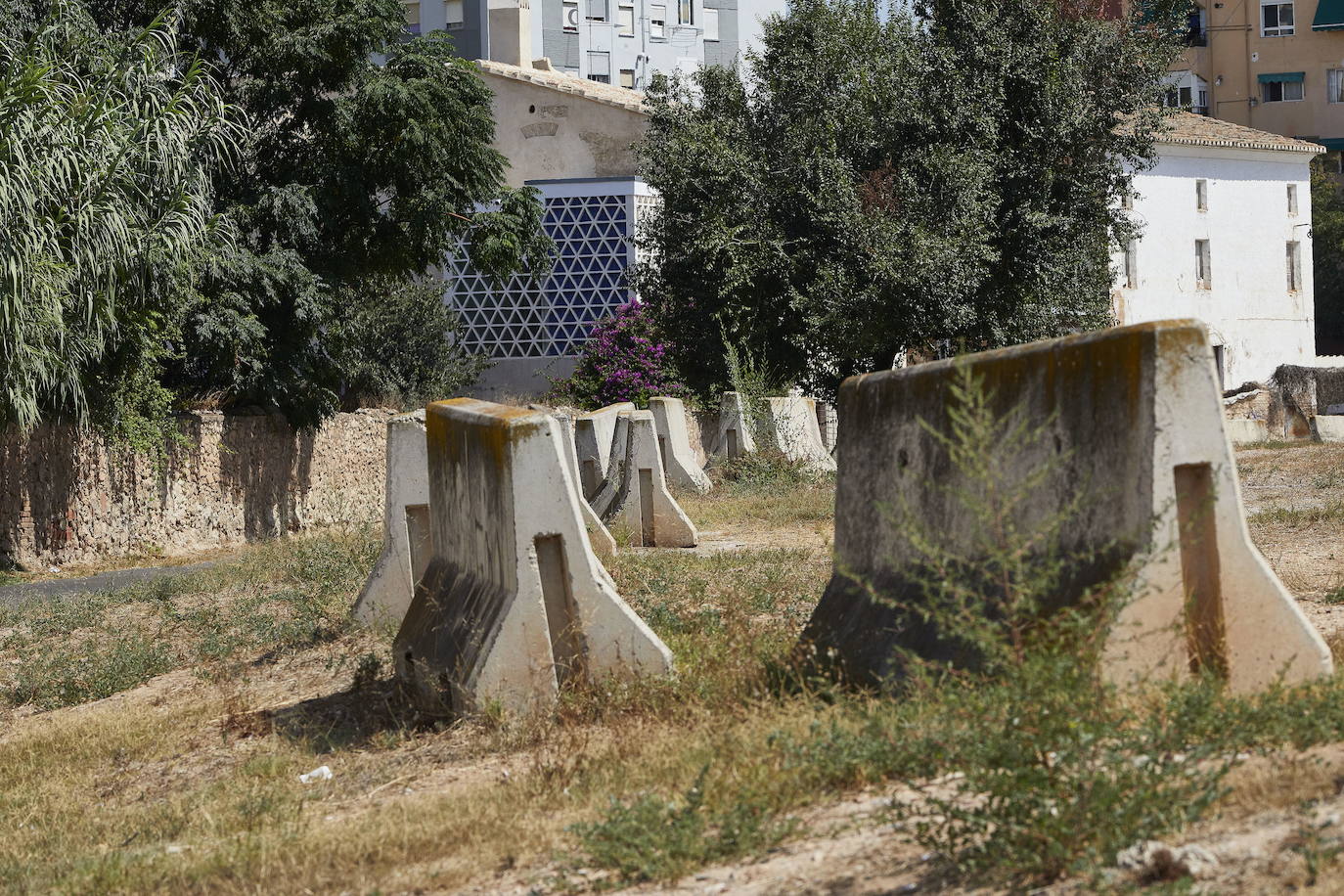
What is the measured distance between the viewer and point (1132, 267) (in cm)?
4778

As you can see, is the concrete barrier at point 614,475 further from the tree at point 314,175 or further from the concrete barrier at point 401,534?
the tree at point 314,175

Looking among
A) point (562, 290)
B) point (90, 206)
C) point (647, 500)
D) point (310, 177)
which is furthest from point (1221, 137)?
point (90, 206)

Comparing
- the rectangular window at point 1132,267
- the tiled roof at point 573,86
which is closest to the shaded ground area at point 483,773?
the tiled roof at point 573,86

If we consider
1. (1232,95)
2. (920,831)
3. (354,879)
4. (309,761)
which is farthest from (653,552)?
(1232,95)

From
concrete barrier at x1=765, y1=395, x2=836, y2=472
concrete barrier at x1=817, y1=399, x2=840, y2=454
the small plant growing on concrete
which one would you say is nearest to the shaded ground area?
the small plant growing on concrete

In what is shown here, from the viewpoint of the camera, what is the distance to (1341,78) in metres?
57.8

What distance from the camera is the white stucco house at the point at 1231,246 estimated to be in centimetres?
4797

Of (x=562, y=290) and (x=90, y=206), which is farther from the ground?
(x=562, y=290)

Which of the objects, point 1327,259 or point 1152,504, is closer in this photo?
point 1152,504

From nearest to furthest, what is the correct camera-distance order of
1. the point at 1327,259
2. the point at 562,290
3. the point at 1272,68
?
the point at 562,290 < the point at 1327,259 < the point at 1272,68

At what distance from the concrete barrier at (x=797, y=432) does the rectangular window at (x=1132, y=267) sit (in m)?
24.6

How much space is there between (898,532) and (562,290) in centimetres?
3176

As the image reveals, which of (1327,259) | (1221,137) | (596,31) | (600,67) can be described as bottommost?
(1327,259)

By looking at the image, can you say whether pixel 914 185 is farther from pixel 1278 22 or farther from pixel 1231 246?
pixel 1278 22
